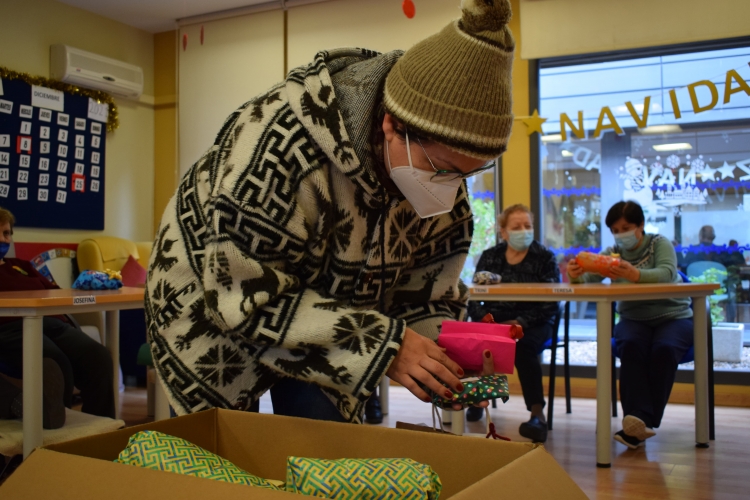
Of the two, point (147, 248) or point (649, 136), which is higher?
point (649, 136)

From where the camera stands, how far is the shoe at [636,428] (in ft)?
10.2

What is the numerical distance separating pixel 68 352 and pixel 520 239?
2.31 metres

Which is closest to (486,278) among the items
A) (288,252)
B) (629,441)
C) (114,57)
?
(629,441)

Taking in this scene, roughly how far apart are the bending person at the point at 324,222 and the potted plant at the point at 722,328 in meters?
3.77

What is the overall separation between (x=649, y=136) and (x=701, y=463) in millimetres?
2327

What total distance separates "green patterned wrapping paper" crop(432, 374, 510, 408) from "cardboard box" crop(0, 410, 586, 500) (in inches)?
5.5

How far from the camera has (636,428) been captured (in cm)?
312

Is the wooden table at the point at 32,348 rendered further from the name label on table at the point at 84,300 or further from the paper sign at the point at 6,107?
the paper sign at the point at 6,107

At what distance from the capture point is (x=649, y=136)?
4551 millimetres

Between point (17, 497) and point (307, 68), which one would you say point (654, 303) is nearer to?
point (307, 68)

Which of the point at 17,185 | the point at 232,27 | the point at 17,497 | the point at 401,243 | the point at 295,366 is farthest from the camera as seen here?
the point at 232,27

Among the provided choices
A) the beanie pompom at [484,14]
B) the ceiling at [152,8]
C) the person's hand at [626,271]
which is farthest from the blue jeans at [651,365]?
the ceiling at [152,8]

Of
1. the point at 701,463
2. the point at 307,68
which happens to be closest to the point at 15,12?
the point at 307,68

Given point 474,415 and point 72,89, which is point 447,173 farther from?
point 72,89
